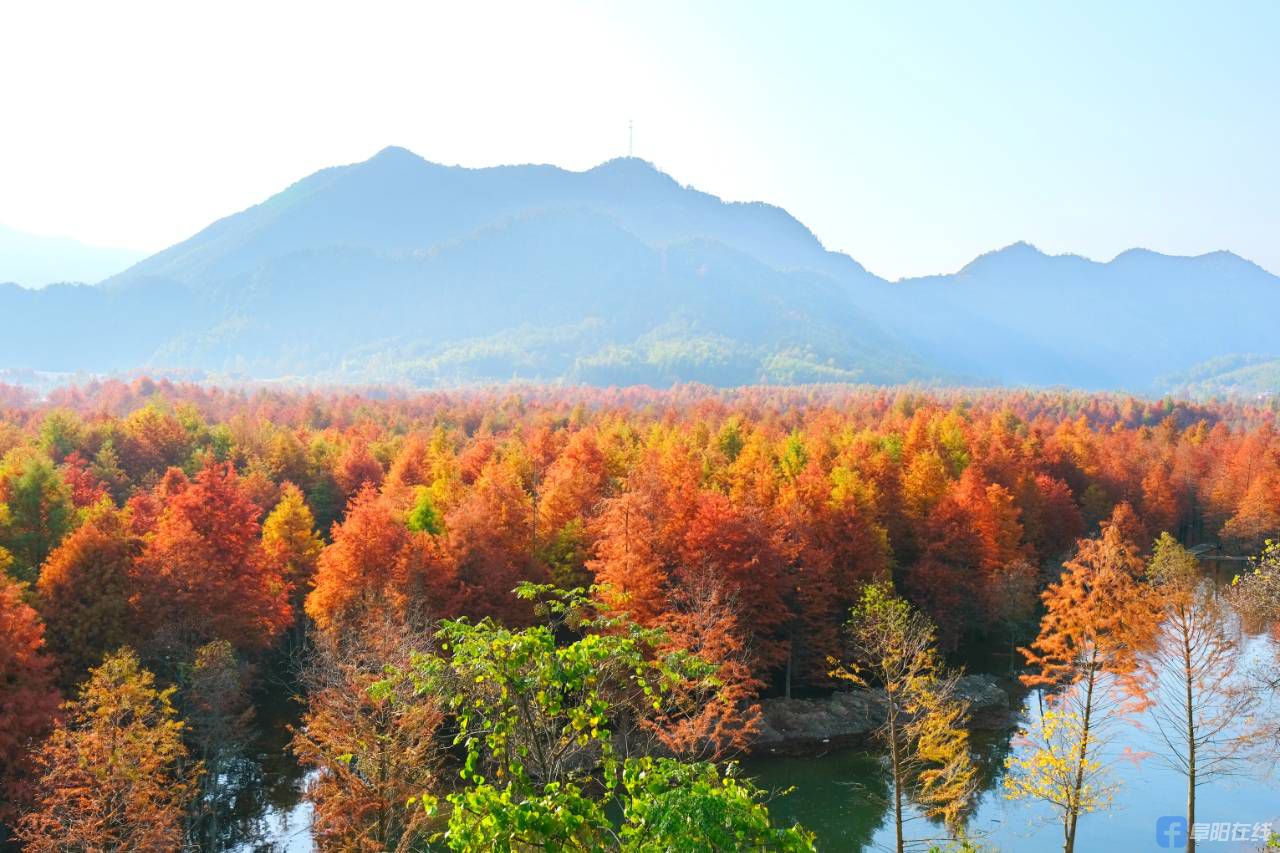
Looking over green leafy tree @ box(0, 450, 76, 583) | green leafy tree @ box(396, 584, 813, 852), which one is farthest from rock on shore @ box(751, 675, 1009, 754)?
green leafy tree @ box(0, 450, 76, 583)

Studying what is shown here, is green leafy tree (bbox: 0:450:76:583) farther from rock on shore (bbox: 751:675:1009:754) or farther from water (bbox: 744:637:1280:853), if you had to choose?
rock on shore (bbox: 751:675:1009:754)

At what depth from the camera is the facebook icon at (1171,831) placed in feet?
103

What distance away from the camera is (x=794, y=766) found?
3772 cm

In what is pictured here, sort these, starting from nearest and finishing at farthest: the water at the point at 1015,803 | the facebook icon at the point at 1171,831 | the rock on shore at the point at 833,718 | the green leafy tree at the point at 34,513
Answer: the facebook icon at the point at 1171,831
the water at the point at 1015,803
the rock on shore at the point at 833,718
the green leafy tree at the point at 34,513

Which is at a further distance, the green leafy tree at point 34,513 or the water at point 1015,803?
the green leafy tree at point 34,513

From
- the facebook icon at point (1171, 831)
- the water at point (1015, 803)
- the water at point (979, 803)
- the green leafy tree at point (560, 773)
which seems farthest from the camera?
the water at point (1015, 803)

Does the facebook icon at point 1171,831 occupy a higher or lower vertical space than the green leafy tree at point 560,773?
lower

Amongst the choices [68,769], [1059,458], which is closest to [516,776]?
[68,769]

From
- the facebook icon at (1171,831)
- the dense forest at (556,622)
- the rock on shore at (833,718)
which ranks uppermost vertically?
the dense forest at (556,622)

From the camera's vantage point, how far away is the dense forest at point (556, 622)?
10.9 meters

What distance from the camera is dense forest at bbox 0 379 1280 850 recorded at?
10875 millimetres

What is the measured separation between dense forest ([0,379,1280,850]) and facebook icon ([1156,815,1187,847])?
294 cm
